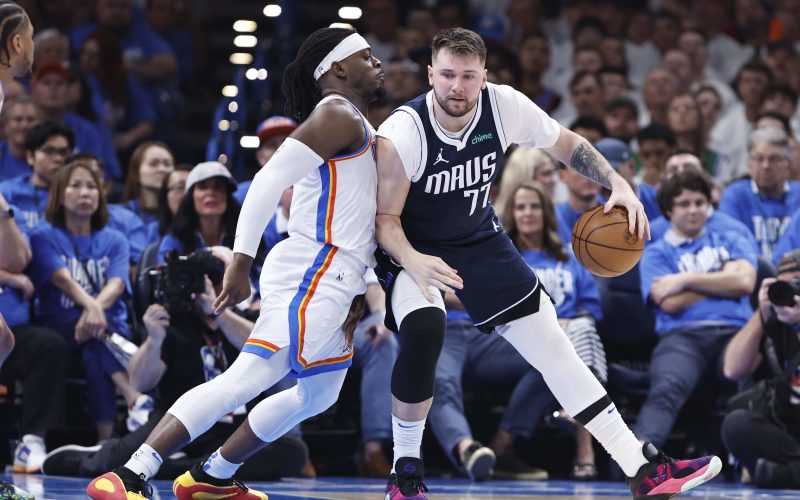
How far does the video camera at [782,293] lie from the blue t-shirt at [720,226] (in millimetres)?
1289

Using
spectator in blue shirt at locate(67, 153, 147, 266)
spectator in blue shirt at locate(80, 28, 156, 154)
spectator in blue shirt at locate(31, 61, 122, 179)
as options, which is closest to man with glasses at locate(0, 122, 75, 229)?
spectator in blue shirt at locate(67, 153, 147, 266)

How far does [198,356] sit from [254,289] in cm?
77

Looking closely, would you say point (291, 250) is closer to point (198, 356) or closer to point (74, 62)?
point (198, 356)

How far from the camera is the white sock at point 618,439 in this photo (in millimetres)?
4742

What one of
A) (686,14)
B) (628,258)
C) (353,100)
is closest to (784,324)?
(628,258)

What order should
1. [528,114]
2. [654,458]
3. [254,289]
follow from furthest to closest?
[254,289] < [528,114] < [654,458]

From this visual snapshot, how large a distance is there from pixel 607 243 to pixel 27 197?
14.7 ft

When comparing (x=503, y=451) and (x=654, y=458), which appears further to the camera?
(x=503, y=451)

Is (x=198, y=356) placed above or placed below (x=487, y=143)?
below

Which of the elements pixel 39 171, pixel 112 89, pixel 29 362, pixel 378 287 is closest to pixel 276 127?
pixel 378 287

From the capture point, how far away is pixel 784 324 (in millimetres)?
6680

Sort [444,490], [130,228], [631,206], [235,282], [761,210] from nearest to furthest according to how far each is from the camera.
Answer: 1. [235,282]
2. [631,206]
3. [444,490]
4. [130,228]
5. [761,210]

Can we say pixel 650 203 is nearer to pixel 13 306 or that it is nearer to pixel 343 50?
pixel 343 50

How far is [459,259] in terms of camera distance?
488cm
